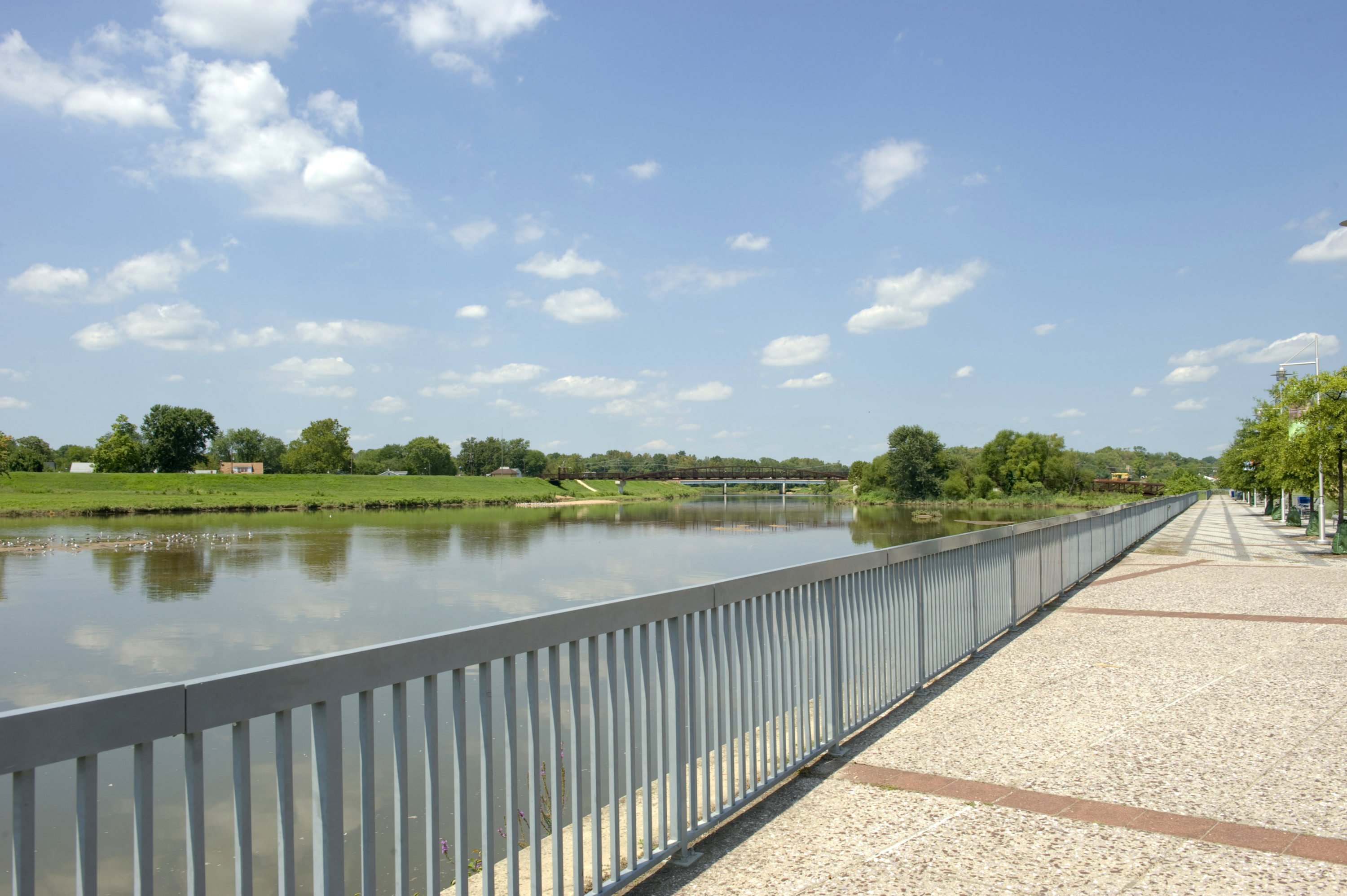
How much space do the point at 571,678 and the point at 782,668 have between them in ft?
5.44

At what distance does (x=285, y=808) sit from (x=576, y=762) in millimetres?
1310

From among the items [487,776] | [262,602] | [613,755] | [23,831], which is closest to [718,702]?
[613,755]

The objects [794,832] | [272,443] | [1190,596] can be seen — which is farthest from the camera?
[272,443]

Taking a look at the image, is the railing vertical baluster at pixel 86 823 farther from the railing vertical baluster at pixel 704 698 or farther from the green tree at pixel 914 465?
the green tree at pixel 914 465

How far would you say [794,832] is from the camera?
3.97m

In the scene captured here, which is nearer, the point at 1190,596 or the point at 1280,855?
the point at 1280,855

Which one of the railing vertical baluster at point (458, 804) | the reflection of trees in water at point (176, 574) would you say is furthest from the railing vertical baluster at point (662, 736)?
the reflection of trees in water at point (176, 574)

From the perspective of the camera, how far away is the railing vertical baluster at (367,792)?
2422 millimetres

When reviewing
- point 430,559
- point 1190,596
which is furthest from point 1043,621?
point 430,559

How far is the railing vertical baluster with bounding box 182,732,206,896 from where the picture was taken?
202 cm

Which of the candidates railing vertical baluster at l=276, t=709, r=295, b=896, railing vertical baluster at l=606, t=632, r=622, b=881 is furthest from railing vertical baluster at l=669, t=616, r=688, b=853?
railing vertical baluster at l=276, t=709, r=295, b=896

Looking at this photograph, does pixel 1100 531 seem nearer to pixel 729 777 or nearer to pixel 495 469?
pixel 729 777

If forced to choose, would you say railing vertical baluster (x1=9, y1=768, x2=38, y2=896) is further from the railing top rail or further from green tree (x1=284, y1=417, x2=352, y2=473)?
green tree (x1=284, y1=417, x2=352, y2=473)

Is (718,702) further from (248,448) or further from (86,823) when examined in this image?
(248,448)
